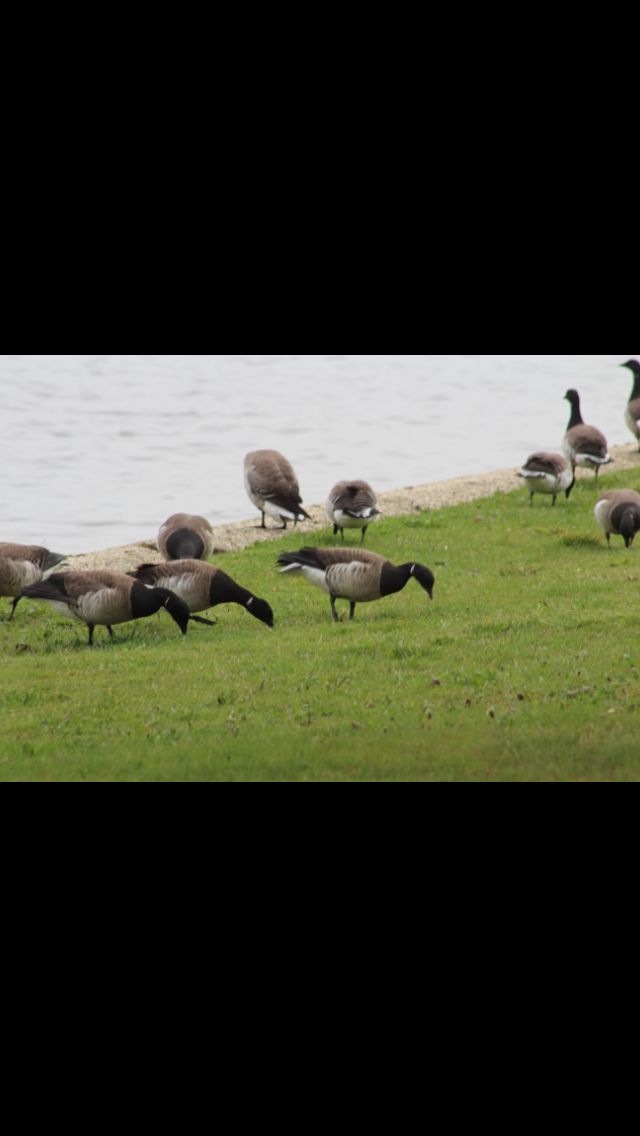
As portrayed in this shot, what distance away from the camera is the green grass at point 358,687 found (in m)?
8.09

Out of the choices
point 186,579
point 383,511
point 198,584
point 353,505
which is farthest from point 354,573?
point 383,511

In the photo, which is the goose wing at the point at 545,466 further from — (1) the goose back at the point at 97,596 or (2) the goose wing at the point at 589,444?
A: (1) the goose back at the point at 97,596

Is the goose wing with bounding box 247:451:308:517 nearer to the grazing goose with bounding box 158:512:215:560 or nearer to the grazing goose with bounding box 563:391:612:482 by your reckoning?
the grazing goose with bounding box 158:512:215:560

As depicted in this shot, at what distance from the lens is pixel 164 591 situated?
41.0ft

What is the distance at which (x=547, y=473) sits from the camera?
1997cm

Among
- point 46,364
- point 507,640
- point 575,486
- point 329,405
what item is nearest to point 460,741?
point 507,640

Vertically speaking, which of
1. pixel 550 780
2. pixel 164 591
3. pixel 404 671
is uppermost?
pixel 164 591

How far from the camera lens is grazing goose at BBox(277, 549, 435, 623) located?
12.9 m

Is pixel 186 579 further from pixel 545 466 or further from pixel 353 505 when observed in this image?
pixel 545 466

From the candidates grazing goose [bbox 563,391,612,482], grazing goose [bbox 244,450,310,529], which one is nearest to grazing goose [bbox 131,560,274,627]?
grazing goose [bbox 244,450,310,529]

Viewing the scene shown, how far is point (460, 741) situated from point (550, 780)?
3.24ft

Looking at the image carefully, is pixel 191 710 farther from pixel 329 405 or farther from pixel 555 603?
pixel 329 405

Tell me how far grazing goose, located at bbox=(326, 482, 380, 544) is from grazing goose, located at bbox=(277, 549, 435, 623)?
4182 millimetres

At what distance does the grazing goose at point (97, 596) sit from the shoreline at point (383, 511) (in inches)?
134
